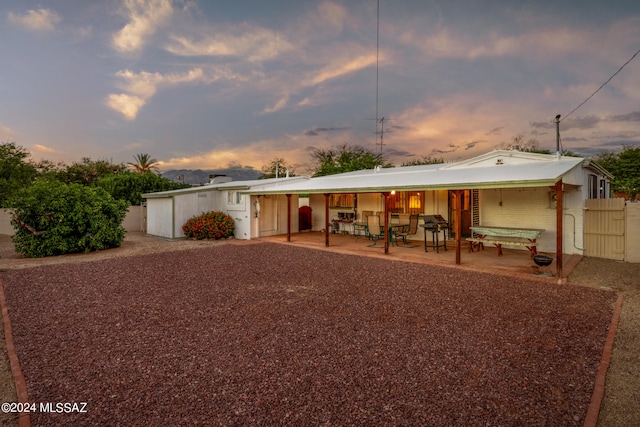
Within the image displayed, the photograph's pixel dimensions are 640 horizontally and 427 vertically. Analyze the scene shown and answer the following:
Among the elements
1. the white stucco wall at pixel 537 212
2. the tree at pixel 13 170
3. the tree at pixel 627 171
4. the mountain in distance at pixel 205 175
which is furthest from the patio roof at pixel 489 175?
the tree at pixel 627 171

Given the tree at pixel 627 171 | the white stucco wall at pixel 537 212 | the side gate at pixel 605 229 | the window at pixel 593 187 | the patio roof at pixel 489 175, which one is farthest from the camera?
the tree at pixel 627 171

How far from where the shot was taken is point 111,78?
46.1ft

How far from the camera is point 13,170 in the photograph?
788 inches

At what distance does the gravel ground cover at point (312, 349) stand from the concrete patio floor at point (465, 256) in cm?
89

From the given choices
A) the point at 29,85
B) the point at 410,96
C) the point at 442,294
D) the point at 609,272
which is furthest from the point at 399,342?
the point at 29,85

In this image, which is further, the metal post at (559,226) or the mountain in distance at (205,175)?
the mountain in distance at (205,175)

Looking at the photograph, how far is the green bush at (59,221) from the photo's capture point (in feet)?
33.2

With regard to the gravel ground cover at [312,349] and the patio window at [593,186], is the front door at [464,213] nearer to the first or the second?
the patio window at [593,186]

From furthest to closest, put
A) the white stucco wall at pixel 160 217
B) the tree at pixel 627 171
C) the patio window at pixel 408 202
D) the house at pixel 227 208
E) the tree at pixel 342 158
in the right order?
the tree at pixel 342 158 → the tree at pixel 627 171 → the white stucco wall at pixel 160 217 → the house at pixel 227 208 → the patio window at pixel 408 202

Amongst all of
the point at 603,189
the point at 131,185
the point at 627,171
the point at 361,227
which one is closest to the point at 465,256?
the point at 361,227

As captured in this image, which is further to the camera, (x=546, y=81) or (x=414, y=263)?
(x=546, y=81)

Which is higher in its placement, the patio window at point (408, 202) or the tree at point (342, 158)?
the tree at point (342, 158)

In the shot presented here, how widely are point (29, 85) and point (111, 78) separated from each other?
12.5 ft

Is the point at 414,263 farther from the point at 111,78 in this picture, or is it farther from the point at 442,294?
the point at 111,78
